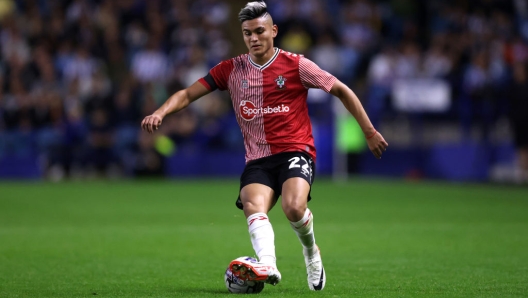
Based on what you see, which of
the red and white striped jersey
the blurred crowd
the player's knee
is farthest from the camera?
the blurred crowd

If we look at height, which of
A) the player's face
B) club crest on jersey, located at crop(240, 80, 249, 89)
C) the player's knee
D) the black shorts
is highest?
the player's face

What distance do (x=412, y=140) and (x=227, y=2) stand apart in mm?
8146

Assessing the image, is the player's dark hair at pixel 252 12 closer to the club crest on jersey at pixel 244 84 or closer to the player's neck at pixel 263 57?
the player's neck at pixel 263 57

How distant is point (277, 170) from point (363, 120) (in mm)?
786

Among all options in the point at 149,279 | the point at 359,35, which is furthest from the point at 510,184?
the point at 149,279

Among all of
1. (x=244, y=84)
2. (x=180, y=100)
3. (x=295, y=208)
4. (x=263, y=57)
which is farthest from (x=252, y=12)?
(x=295, y=208)

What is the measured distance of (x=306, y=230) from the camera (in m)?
6.91

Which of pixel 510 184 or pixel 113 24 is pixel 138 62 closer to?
pixel 113 24

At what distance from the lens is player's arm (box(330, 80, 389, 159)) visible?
675 centimetres

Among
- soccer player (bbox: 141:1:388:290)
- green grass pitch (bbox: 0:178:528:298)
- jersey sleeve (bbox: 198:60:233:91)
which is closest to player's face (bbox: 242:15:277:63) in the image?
soccer player (bbox: 141:1:388:290)

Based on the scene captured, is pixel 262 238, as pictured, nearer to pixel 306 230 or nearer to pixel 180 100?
pixel 306 230

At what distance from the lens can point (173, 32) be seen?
25172 mm

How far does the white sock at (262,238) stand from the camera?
258 inches

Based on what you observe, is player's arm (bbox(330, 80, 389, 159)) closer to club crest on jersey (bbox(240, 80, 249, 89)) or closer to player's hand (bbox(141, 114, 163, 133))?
club crest on jersey (bbox(240, 80, 249, 89))
